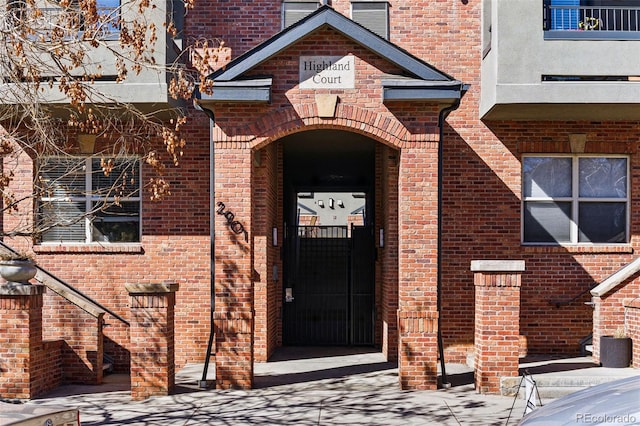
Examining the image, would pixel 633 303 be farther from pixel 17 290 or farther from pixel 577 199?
pixel 17 290

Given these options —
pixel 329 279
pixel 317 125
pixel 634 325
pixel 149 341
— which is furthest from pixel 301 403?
pixel 329 279

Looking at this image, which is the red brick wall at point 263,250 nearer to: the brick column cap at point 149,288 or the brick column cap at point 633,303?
the brick column cap at point 149,288

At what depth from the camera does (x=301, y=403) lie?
33.8 feet

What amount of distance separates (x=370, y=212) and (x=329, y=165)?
151 centimetres

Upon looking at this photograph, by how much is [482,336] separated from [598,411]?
21.3 ft

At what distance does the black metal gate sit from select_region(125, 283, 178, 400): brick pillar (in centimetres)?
512

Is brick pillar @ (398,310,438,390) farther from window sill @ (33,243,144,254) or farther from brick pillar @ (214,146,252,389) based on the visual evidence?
window sill @ (33,243,144,254)

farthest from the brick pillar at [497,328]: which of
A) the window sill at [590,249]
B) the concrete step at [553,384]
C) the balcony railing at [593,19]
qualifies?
the balcony railing at [593,19]

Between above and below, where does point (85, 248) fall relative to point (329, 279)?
above

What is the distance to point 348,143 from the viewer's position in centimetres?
1491

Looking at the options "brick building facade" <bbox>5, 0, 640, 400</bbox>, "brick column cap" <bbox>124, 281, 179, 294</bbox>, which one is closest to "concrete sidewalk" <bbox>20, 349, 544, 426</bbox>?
"brick building facade" <bbox>5, 0, 640, 400</bbox>

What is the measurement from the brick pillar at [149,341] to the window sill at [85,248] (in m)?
3.13

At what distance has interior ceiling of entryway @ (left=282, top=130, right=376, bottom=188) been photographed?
15.5 metres

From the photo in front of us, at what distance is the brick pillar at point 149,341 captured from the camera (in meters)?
10.7
